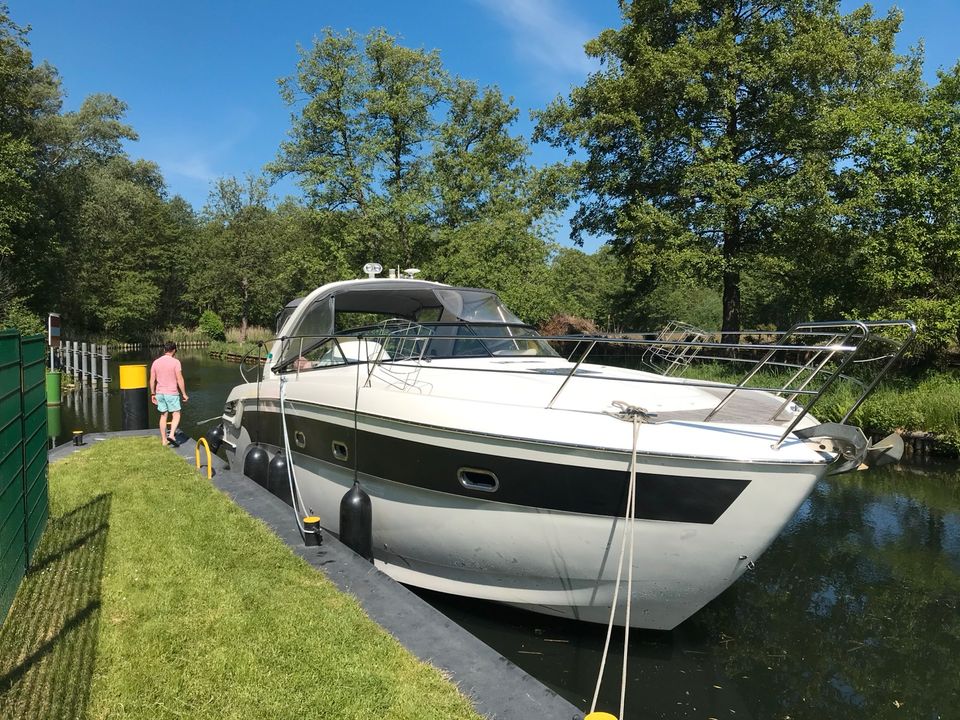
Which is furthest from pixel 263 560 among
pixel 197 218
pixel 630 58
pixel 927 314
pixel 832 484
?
pixel 197 218

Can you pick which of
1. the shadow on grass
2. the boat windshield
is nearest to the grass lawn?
the shadow on grass

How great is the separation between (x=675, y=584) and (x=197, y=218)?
64486 millimetres

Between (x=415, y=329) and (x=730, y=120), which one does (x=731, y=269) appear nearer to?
(x=730, y=120)

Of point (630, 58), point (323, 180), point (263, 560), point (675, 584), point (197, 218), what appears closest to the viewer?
point (675, 584)

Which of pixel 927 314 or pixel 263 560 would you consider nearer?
pixel 263 560

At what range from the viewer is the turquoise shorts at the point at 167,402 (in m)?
8.95

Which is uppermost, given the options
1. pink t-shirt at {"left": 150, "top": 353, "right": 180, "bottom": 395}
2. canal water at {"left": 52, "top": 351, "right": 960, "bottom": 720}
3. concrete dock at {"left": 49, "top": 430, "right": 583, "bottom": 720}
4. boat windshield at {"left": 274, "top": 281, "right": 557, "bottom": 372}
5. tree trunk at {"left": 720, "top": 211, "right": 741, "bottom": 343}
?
tree trunk at {"left": 720, "top": 211, "right": 741, "bottom": 343}

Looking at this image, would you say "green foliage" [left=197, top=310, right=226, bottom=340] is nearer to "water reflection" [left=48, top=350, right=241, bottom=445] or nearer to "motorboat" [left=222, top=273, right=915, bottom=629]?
"water reflection" [left=48, top=350, right=241, bottom=445]

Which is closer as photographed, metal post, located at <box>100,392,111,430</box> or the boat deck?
the boat deck

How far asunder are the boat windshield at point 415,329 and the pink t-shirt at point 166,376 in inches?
115

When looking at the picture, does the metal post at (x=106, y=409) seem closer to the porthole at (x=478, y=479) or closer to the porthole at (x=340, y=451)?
the porthole at (x=340, y=451)

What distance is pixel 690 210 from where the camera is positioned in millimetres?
19703

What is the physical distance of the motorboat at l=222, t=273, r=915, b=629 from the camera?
3.62 m

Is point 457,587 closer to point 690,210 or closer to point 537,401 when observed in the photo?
point 537,401
